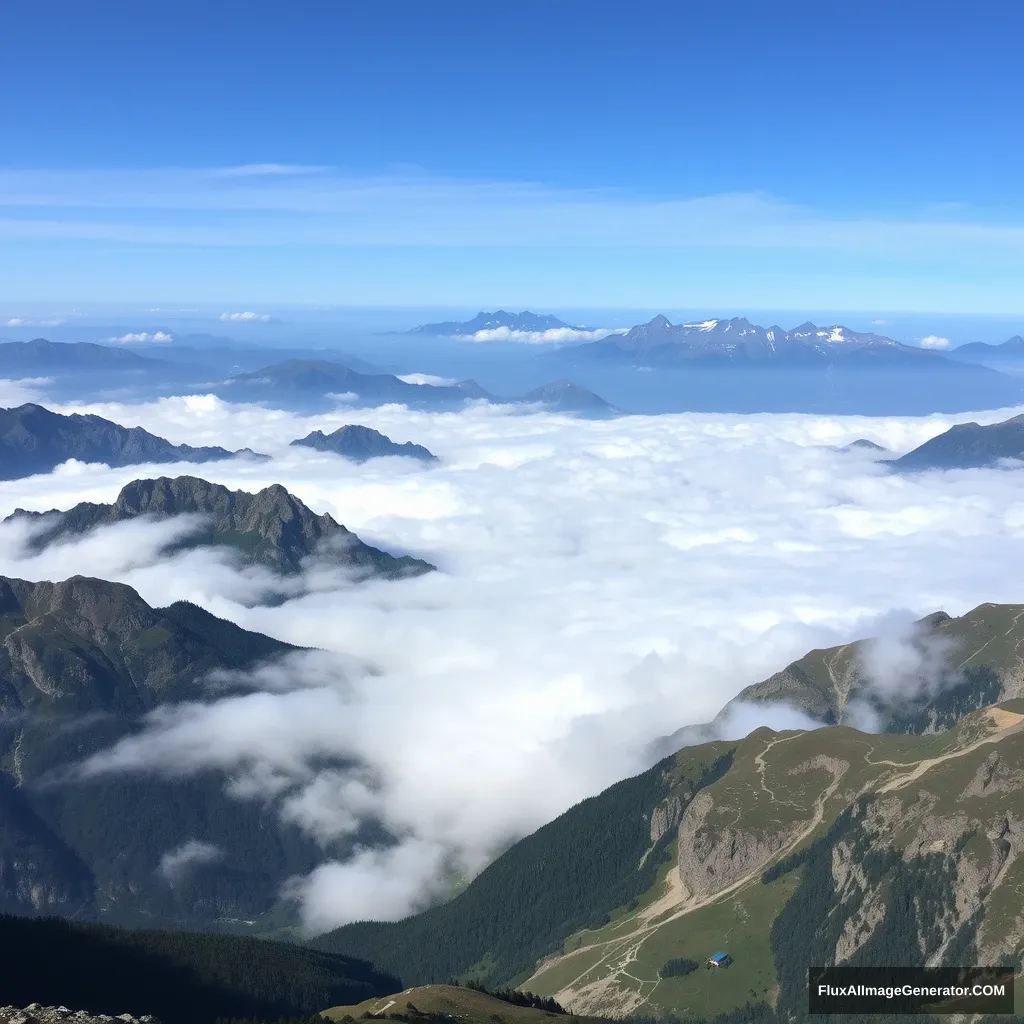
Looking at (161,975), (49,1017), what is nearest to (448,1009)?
(161,975)

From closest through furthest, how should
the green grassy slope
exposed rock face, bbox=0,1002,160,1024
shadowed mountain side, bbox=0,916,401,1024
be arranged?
exposed rock face, bbox=0,1002,160,1024 < the green grassy slope < shadowed mountain side, bbox=0,916,401,1024

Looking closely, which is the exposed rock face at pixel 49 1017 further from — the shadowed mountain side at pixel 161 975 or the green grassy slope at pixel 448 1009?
the shadowed mountain side at pixel 161 975

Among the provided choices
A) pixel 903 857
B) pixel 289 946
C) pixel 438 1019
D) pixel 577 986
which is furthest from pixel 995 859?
pixel 289 946

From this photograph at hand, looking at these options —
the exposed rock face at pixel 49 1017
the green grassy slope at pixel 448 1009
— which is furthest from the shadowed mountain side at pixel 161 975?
the exposed rock face at pixel 49 1017

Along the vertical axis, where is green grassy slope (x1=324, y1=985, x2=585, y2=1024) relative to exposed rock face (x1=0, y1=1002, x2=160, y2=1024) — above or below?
below

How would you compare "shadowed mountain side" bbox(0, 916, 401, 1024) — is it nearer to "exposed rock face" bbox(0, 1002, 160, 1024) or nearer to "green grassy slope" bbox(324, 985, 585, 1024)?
"green grassy slope" bbox(324, 985, 585, 1024)

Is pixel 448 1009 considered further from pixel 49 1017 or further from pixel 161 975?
pixel 49 1017

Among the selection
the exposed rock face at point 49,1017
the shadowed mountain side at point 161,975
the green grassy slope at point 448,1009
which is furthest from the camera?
the shadowed mountain side at point 161,975

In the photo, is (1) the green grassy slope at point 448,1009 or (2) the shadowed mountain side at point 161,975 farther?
(2) the shadowed mountain side at point 161,975

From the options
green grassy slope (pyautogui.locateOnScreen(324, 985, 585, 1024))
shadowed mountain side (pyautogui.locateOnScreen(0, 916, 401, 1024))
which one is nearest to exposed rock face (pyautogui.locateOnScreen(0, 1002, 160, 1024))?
green grassy slope (pyautogui.locateOnScreen(324, 985, 585, 1024))

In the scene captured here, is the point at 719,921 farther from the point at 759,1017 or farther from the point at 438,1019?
the point at 438,1019

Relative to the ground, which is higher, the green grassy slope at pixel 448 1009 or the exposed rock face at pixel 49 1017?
the exposed rock face at pixel 49 1017
